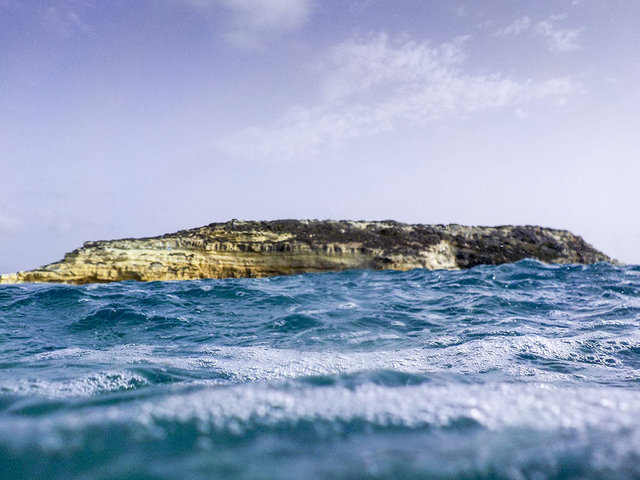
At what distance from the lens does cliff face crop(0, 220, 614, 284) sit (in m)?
16.1

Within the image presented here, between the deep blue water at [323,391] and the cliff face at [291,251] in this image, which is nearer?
the deep blue water at [323,391]

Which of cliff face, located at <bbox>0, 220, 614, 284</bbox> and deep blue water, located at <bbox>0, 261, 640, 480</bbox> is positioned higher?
cliff face, located at <bbox>0, 220, 614, 284</bbox>

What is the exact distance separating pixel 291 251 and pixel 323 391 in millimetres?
16372

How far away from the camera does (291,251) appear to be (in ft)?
59.5

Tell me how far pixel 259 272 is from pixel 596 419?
16644 mm

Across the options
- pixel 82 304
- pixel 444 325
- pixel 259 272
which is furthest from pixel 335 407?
pixel 259 272

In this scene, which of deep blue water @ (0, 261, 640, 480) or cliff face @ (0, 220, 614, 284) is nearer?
deep blue water @ (0, 261, 640, 480)

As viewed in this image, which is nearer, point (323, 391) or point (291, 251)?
point (323, 391)

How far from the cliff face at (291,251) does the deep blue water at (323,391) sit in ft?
30.6

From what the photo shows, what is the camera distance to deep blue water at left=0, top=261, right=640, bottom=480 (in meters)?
1.26

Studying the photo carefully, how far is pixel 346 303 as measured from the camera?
7.43 m

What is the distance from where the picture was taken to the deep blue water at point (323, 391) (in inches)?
49.5

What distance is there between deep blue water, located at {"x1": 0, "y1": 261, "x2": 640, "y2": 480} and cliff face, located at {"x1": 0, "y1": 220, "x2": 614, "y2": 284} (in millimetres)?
9321

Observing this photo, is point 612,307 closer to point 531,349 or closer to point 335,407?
point 531,349
